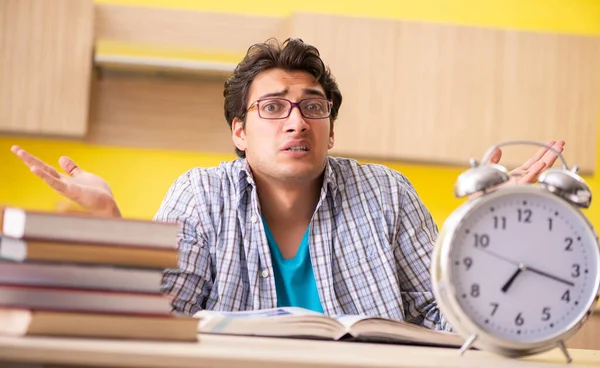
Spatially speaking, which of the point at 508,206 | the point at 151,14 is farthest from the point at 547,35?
the point at 508,206

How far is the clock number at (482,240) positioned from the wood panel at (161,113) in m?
2.79

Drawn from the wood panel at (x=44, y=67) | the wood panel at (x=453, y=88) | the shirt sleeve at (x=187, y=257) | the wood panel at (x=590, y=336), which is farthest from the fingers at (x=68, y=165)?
the wood panel at (x=590, y=336)

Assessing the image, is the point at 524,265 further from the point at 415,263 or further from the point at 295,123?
the point at 295,123

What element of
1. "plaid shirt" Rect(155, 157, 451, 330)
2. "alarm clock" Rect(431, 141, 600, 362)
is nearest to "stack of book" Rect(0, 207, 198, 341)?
"alarm clock" Rect(431, 141, 600, 362)

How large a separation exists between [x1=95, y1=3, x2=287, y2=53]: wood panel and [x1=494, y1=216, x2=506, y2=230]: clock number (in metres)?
2.76

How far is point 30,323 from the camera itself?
111 centimetres

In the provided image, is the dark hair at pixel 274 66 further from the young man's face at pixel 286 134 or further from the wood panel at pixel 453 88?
the wood panel at pixel 453 88

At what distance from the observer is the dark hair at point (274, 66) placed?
2602mm

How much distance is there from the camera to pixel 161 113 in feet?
13.3

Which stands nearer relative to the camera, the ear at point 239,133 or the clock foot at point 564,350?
the clock foot at point 564,350

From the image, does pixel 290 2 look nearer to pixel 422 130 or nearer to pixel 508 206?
pixel 422 130

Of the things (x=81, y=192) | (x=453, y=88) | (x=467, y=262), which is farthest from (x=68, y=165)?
(x=453, y=88)

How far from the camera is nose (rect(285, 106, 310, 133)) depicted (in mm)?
2459

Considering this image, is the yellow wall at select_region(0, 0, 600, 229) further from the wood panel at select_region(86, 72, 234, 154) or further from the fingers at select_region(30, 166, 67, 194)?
the fingers at select_region(30, 166, 67, 194)
